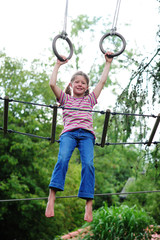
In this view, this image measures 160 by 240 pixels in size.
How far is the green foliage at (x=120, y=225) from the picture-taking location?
6.06 m

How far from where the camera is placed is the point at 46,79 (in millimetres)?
11117

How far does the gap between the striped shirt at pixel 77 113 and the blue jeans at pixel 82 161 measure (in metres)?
0.06

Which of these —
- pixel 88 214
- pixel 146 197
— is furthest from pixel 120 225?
pixel 146 197

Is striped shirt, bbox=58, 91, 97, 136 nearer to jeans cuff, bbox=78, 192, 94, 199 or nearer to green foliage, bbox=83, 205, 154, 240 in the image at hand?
jeans cuff, bbox=78, 192, 94, 199

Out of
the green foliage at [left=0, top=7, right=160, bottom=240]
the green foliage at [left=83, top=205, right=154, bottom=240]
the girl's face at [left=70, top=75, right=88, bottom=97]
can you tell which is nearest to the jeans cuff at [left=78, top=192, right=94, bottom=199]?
the girl's face at [left=70, top=75, right=88, bottom=97]

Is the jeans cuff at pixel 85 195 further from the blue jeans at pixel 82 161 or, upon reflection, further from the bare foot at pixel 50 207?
the bare foot at pixel 50 207

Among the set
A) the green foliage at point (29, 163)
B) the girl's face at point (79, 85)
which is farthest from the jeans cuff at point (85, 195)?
the green foliage at point (29, 163)

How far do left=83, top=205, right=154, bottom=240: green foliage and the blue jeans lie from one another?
3.85 metres

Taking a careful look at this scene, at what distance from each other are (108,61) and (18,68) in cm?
807

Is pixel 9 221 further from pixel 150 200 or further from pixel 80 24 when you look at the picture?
pixel 80 24

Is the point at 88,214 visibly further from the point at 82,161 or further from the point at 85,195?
the point at 82,161

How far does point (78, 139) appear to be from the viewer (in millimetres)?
2717

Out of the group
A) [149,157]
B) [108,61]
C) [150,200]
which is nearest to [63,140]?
[108,61]

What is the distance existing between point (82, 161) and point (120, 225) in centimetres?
411
